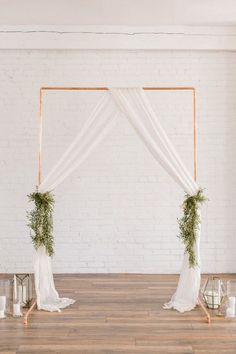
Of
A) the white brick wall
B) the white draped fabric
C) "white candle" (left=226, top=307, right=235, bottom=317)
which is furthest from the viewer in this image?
the white brick wall

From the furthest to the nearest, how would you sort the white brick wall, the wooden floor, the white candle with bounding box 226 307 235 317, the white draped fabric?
the white brick wall → the white draped fabric → the white candle with bounding box 226 307 235 317 → the wooden floor

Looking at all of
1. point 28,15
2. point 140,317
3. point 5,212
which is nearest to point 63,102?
point 28,15

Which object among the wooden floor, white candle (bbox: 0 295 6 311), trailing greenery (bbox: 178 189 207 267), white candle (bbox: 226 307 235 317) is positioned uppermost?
trailing greenery (bbox: 178 189 207 267)

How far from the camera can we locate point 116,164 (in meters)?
6.06

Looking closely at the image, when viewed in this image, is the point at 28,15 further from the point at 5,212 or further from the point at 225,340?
the point at 225,340

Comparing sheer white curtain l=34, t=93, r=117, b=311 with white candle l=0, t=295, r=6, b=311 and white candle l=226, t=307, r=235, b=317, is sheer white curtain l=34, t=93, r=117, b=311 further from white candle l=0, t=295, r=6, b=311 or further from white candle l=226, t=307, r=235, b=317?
white candle l=226, t=307, r=235, b=317

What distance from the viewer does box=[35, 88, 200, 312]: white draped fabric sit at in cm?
453

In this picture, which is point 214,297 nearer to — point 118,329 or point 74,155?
point 118,329

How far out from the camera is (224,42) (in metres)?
6.01

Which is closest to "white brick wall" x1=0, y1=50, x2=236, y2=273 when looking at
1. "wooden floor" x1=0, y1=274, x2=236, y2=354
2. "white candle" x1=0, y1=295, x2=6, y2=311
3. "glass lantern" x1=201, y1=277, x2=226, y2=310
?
"wooden floor" x1=0, y1=274, x2=236, y2=354

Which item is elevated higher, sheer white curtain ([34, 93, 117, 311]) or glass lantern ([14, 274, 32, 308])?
sheer white curtain ([34, 93, 117, 311])

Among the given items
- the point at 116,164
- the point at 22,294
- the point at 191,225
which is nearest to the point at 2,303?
the point at 22,294

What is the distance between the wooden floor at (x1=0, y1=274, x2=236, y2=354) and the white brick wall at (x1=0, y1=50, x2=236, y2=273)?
1000 mm

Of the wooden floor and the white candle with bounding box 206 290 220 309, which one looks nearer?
the wooden floor
